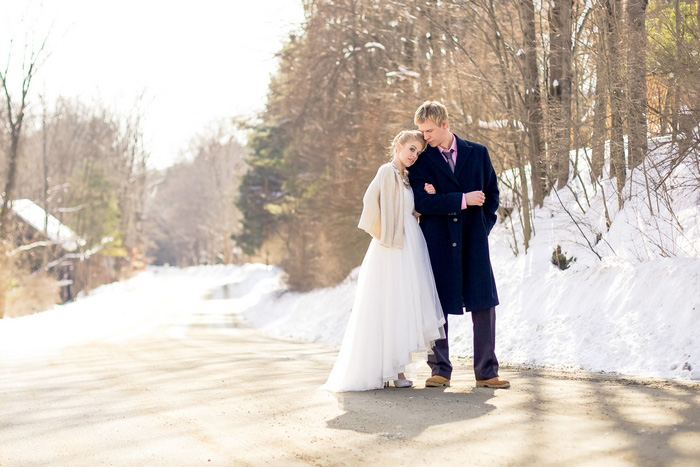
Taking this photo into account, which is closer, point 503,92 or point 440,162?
point 440,162

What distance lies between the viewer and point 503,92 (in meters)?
15.1

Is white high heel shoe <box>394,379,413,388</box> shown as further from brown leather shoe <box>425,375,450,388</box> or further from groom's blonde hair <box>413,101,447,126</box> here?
groom's blonde hair <box>413,101,447,126</box>

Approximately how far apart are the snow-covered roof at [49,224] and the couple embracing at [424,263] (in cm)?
4767

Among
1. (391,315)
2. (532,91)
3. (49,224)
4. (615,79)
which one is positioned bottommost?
(391,315)

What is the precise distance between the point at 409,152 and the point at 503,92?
8283 mm

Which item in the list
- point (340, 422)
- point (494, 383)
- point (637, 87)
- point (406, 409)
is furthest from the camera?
point (637, 87)

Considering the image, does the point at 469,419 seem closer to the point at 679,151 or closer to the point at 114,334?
the point at 679,151

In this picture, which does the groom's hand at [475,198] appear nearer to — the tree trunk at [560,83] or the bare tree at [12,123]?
the tree trunk at [560,83]

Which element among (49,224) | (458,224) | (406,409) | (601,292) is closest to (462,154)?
(458,224)

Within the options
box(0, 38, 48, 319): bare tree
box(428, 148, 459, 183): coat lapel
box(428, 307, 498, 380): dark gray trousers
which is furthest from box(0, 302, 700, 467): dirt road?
box(0, 38, 48, 319): bare tree

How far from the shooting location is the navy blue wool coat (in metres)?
7.22

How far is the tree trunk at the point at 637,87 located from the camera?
10.9 meters

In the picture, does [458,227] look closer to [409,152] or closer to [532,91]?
[409,152]

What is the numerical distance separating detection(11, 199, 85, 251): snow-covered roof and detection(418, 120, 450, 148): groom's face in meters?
47.8
